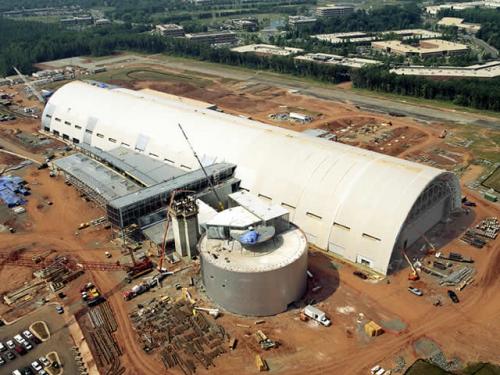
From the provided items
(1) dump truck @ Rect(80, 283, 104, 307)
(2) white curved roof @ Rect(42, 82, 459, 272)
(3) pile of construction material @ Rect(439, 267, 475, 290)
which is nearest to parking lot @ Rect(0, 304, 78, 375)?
(1) dump truck @ Rect(80, 283, 104, 307)

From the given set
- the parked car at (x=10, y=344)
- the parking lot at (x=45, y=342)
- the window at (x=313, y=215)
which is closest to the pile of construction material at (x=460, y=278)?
the window at (x=313, y=215)

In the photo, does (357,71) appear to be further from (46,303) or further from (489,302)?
(46,303)

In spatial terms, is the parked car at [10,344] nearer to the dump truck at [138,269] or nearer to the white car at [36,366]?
the white car at [36,366]

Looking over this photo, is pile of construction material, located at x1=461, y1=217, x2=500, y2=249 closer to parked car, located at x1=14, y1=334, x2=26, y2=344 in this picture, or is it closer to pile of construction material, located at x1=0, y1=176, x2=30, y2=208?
parked car, located at x1=14, y1=334, x2=26, y2=344

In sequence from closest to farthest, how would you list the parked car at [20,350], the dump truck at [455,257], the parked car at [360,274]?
the parked car at [20,350], the parked car at [360,274], the dump truck at [455,257]

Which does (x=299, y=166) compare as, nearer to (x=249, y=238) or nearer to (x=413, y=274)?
(x=249, y=238)

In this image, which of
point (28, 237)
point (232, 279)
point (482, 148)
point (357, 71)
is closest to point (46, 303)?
point (28, 237)

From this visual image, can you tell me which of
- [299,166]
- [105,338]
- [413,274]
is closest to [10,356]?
[105,338]
